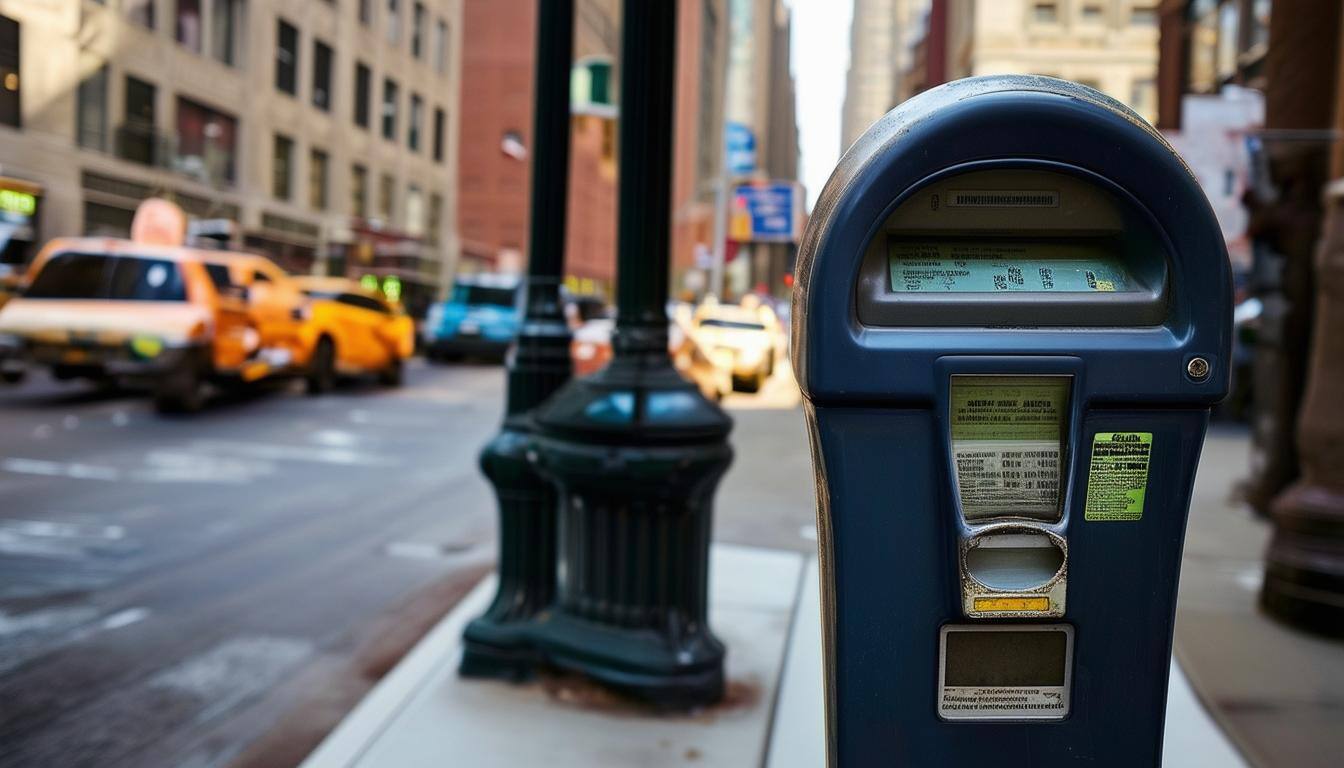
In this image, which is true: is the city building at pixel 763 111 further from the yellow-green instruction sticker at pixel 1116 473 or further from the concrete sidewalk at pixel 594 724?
the yellow-green instruction sticker at pixel 1116 473

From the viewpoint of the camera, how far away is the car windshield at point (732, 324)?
8052 mm

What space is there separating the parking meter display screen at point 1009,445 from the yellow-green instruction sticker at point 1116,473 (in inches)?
2.2

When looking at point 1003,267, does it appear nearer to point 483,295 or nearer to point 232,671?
point 232,671

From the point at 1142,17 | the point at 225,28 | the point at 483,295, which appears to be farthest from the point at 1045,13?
the point at 483,295

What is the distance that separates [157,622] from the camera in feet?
16.8

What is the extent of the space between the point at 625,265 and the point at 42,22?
2.96 meters

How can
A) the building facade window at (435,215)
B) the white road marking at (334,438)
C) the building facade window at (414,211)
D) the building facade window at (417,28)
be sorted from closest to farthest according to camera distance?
the building facade window at (417,28) < the building facade window at (414,211) < the building facade window at (435,215) < the white road marking at (334,438)

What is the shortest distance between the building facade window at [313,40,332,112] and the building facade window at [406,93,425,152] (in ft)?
2.74

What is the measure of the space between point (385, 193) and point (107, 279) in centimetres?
212

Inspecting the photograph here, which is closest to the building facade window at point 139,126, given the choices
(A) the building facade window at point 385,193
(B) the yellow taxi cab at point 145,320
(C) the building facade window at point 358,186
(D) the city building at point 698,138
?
(B) the yellow taxi cab at point 145,320

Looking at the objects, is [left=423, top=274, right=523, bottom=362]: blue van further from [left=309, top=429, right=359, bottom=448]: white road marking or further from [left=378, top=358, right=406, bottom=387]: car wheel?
[left=309, top=429, right=359, bottom=448]: white road marking

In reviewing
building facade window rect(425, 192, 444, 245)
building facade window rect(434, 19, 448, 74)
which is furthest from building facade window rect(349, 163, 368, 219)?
building facade window rect(425, 192, 444, 245)

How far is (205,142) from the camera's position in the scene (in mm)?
6598

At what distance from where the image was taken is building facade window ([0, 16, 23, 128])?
4.65 m
